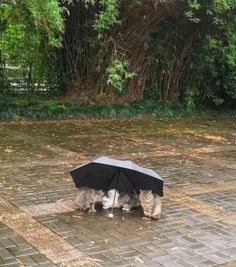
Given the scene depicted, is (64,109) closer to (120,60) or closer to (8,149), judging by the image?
(120,60)

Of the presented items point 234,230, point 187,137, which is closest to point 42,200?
point 234,230

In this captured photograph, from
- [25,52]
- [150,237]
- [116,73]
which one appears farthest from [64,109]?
[150,237]

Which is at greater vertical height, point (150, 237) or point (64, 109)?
point (64, 109)

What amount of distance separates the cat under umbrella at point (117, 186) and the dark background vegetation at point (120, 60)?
6510mm

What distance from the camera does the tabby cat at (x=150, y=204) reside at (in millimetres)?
5008

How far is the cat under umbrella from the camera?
4.99 m

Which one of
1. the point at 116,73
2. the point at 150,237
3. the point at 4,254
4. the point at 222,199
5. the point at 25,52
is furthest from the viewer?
the point at 25,52

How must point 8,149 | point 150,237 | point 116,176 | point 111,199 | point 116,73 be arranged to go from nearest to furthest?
1. point 150,237
2. point 116,176
3. point 111,199
4. point 8,149
5. point 116,73

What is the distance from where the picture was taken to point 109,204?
524cm

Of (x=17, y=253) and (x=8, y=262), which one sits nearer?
(x=8, y=262)

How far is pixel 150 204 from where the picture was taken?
502 cm

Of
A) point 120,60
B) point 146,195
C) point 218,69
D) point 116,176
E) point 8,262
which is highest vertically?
point 120,60

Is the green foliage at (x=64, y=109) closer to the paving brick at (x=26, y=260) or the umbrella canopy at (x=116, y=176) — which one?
the umbrella canopy at (x=116, y=176)

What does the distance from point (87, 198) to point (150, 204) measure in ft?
1.99
